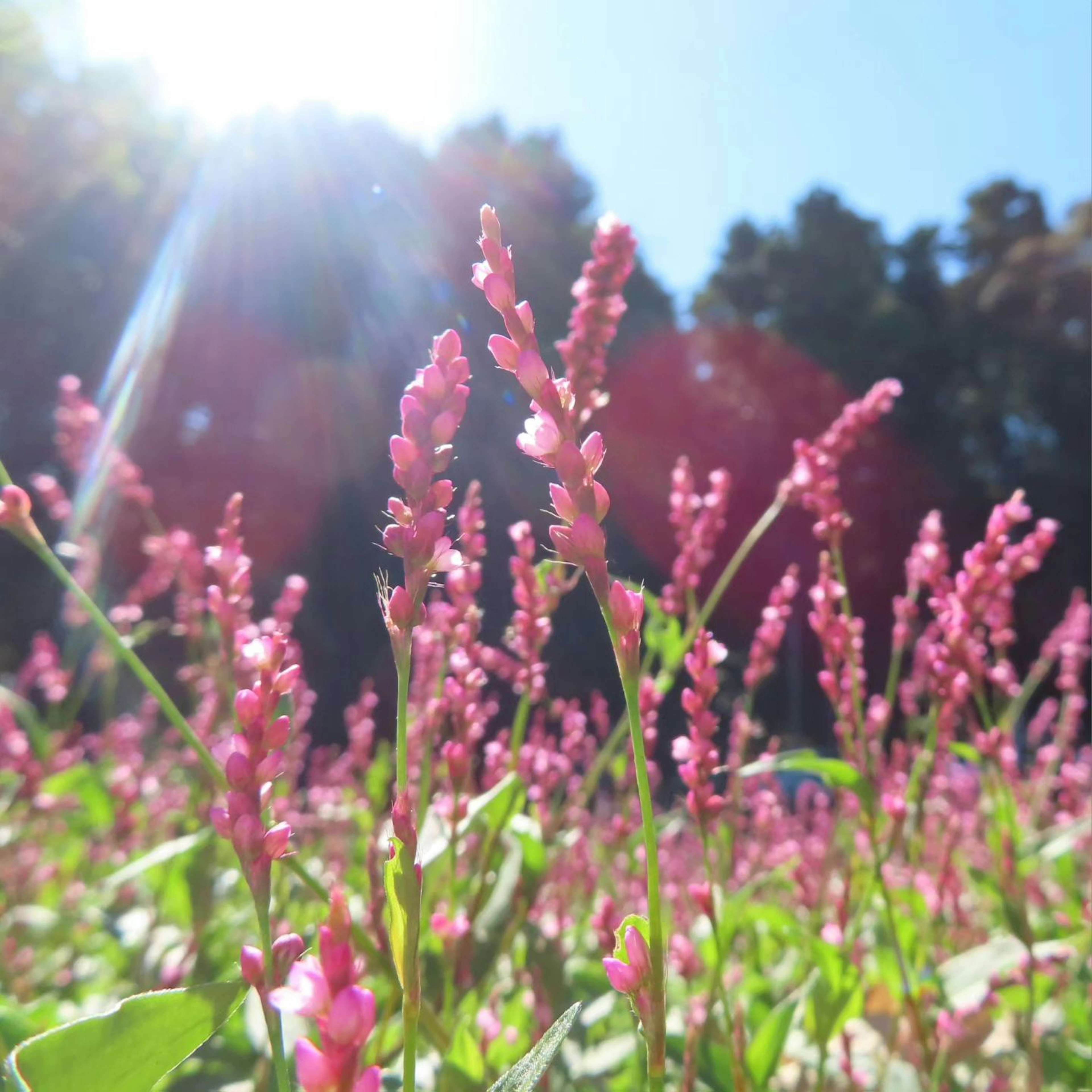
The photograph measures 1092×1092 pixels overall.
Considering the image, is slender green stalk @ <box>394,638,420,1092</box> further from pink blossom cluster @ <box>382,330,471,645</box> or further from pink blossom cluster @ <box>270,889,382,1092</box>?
pink blossom cluster @ <box>270,889,382,1092</box>

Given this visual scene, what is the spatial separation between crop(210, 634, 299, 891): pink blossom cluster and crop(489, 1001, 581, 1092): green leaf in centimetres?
18

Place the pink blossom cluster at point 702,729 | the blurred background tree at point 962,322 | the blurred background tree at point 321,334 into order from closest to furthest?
the pink blossom cluster at point 702,729 < the blurred background tree at point 321,334 < the blurred background tree at point 962,322

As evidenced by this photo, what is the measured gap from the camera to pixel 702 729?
781 mm

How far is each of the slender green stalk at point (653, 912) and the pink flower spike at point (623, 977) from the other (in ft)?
0.03

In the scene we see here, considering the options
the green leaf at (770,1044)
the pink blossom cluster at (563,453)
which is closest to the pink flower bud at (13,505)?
the pink blossom cluster at (563,453)

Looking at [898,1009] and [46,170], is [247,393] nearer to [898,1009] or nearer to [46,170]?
[46,170]

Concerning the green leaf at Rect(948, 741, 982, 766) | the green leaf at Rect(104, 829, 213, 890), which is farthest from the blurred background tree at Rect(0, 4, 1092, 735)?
the green leaf at Rect(104, 829, 213, 890)

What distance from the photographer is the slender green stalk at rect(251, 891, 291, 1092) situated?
51 cm

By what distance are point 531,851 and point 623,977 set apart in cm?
79

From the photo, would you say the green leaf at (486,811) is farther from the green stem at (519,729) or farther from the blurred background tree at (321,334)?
the blurred background tree at (321,334)

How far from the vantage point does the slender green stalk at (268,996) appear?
0.51 metres

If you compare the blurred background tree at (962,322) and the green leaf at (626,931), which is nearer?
the green leaf at (626,931)

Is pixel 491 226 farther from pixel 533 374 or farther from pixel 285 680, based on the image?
pixel 285 680

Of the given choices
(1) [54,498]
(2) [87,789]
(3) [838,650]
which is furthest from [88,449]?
(3) [838,650]
